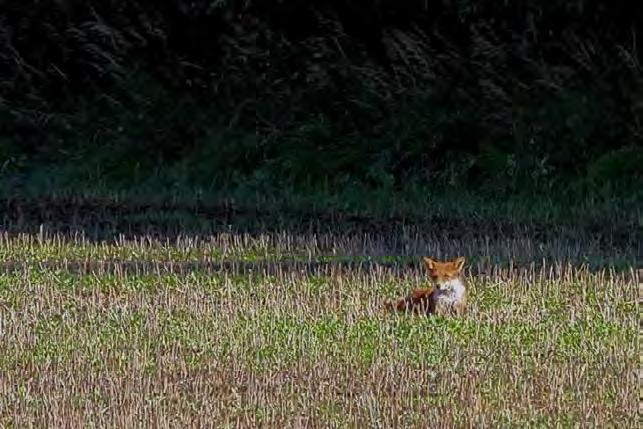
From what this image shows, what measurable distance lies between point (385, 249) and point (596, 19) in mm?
5675

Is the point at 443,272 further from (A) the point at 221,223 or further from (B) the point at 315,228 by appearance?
(A) the point at 221,223

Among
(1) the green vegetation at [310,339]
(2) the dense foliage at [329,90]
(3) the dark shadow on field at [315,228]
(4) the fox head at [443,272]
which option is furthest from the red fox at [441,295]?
(2) the dense foliage at [329,90]

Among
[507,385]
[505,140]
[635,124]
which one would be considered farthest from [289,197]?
[507,385]

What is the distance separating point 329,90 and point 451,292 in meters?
8.92

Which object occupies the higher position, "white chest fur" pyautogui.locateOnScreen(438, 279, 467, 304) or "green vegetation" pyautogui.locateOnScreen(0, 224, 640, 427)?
"white chest fur" pyautogui.locateOnScreen(438, 279, 467, 304)

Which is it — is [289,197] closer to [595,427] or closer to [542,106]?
[542,106]

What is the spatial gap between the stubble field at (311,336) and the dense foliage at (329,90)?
3602 millimetres

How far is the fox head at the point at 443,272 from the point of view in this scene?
9.68 m

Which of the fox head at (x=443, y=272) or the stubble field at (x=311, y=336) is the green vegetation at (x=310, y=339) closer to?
the stubble field at (x=311, y=336)

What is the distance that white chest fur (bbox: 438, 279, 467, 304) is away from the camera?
31.8ft

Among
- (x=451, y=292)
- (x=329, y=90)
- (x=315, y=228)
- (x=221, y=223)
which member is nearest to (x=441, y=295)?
(x=451, y=292)

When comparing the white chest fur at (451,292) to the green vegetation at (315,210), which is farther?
the white chest fur at (451,292)

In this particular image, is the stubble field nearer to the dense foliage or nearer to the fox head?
the fox head

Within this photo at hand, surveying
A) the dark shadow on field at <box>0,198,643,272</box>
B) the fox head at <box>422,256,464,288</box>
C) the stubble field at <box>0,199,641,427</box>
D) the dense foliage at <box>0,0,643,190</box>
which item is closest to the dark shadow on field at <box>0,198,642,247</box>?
the dark shadow on field at <box>0,198,643,272</box>
